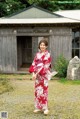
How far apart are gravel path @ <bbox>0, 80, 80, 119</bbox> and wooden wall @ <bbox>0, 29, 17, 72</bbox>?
3.61 m

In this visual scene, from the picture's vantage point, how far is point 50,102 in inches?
421

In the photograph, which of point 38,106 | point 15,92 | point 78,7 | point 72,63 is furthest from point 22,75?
point 78,7

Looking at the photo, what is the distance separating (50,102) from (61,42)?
7.62 m

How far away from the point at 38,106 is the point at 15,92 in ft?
11.2

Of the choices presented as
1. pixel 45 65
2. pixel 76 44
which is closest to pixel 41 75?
pixel 45 65

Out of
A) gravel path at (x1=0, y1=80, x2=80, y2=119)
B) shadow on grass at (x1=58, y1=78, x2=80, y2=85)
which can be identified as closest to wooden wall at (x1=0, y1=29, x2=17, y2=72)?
shadow on grass at (x1=58, y1=78, x2=80, y2=85)

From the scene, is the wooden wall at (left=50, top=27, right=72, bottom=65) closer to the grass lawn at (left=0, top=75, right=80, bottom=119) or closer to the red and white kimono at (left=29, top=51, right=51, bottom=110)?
the grass lawn at (left=0, top=75, right=80, bottom=119)

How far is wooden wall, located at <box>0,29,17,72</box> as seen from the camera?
18141mm

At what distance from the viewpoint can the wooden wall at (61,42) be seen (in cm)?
1786

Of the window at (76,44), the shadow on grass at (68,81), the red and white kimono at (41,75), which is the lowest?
the shadow on grass at (68,81)

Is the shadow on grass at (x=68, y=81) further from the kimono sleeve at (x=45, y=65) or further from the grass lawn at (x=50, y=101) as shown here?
the kimono sleeve at (x=45, y=65)

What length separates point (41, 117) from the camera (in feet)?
28.9

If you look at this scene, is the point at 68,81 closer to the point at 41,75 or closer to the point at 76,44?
the point at 76,44

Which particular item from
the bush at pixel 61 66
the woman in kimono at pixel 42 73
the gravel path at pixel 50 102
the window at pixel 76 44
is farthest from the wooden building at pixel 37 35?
the woman in kimono at pixel 42 73
